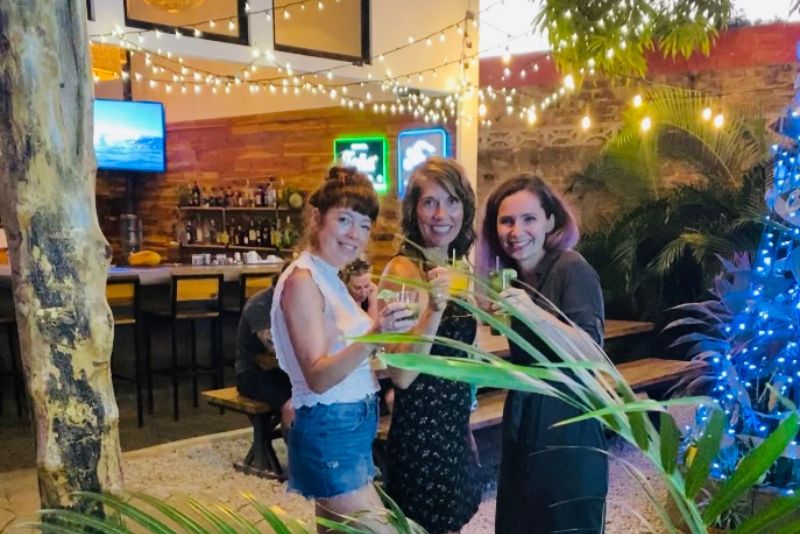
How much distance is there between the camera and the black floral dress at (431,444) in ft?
6.46

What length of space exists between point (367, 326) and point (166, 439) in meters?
3.29

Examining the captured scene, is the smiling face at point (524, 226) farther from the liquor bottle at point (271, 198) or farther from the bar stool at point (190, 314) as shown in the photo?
the liquor bottle at point (271, 198)

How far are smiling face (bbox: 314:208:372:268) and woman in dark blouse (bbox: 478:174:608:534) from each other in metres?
0.39

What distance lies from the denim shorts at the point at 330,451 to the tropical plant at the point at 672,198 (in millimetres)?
4453

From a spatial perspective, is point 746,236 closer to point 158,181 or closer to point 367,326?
point 367,326

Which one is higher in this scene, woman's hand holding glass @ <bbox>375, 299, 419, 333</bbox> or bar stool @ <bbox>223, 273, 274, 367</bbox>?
woman's hand holding glass @ <bbox>375, 299, 419, 333</bbox>

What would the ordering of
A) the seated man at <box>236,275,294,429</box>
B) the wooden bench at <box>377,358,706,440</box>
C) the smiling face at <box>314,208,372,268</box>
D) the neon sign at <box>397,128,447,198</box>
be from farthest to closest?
1. the neon sign at <box>397,128,447,198</box>
2. the seated man at <box>236,275,294,429</box>
3. the wooden bench at <box>377,358,706,440</box>
4. the smiling face at <box>314,208,372,268</box>

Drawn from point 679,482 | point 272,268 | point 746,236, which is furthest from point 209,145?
point 679,482

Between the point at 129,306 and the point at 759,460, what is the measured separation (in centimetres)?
486

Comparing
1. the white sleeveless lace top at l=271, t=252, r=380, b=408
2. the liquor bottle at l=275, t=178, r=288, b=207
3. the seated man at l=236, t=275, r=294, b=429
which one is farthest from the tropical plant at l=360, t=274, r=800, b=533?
the liquor bottle at l=275, t=178, r=288, b=207

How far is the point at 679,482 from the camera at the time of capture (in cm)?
84

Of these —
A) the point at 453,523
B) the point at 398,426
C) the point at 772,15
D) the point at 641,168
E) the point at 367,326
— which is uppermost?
the point at 772,15

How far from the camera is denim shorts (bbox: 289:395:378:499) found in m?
1.75

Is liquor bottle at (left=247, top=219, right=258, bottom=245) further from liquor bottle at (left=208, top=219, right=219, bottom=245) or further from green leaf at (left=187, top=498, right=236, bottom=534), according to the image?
green leaf at (left=187, top=498, right=236, bottom=534)
